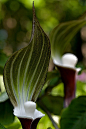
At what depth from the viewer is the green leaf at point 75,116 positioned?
41cm

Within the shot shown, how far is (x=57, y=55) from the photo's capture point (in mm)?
539

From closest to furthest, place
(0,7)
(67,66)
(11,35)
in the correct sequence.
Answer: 1. (67,66)
2. (0,7)
3. (11,35)

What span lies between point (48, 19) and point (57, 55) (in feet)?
7.98

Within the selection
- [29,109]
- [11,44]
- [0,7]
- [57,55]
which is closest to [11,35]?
[11,44]

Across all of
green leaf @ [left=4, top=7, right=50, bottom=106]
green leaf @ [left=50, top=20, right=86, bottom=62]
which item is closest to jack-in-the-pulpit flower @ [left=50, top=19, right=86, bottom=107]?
green leaf @ [left=50, top=20, right=86, bottom=62]

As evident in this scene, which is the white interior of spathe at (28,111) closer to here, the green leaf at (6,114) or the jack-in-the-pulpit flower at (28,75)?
the jack-in-the-pulpit flower at (28,75)

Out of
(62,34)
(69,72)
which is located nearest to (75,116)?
(69,72)

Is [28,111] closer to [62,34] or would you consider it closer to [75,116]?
[75,116]

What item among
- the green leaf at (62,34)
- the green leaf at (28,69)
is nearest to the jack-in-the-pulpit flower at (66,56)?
the green leaf at (62,34)

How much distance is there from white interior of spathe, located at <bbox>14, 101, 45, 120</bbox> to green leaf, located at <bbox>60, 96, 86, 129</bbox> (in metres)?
0.09

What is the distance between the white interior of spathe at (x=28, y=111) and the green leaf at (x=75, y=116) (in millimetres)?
91

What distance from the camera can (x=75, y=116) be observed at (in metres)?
0.42

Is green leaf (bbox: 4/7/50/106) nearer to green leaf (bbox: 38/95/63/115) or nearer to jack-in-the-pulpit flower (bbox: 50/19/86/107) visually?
jack-in-the-pulpit flower (bbox: 50/19/86/107)

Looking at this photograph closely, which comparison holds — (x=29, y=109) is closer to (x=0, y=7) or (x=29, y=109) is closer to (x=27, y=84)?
(x=27, y=84)
